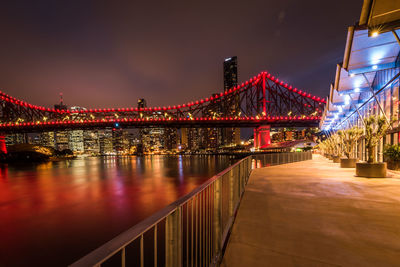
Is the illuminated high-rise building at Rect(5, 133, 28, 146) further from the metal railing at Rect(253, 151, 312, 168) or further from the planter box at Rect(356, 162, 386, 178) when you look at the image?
the planter box at Rect(356, 162, 386, 178)

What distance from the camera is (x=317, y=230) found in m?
3.84

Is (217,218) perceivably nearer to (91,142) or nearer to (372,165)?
(372,165)

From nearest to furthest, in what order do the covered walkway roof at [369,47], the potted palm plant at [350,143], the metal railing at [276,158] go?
the covered walkway roof at [369,47]
the potted palm plant at [350,143]
the metal railing at [276,158]

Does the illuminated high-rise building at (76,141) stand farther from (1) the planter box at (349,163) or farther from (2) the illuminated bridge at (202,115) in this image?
(1) the planter box at (349,163)

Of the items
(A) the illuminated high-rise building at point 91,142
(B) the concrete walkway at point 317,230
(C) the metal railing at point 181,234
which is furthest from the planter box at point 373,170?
(A) the illuminated high-rise building at point 91,142

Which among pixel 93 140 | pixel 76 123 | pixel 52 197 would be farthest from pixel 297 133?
pixel 93 140

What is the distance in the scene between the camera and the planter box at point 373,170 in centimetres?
840

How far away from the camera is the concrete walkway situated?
3.03 m

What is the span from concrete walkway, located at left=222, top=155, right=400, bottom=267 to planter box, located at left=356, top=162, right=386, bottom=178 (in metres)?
2.45

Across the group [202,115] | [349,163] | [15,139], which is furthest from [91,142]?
[349,163]

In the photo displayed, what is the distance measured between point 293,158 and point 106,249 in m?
20.2

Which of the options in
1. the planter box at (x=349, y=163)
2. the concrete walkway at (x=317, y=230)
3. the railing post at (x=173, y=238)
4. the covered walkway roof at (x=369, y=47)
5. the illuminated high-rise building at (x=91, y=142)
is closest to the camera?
the railing post at (x=173, y=238)

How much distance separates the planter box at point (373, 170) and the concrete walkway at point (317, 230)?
245 cm

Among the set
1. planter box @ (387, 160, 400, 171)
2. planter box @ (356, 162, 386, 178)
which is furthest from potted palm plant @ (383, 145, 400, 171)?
planter box @ (356, 162, 386, 178)
